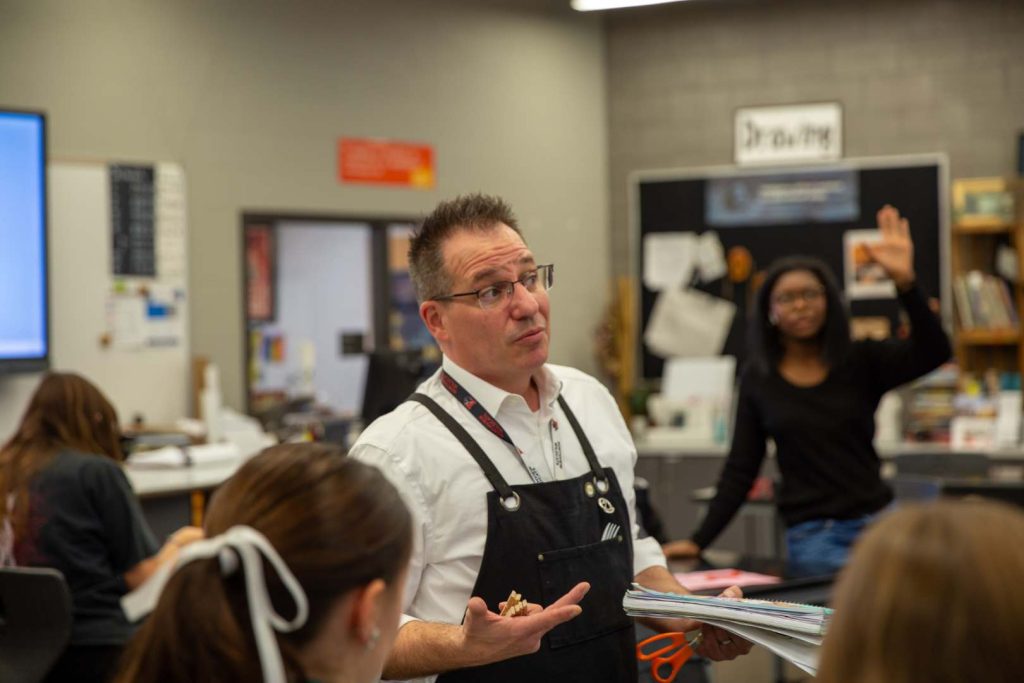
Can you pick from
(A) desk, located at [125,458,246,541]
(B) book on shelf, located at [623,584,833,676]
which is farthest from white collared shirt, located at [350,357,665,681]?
(A) desk, located at [125,458,246,541]

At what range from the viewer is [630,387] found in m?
7.60

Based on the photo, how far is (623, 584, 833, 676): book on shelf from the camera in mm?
1670

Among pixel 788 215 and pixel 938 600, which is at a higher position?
pixel 788 215

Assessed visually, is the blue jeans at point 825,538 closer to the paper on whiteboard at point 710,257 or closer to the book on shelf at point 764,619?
the book on shelf at point 764,619

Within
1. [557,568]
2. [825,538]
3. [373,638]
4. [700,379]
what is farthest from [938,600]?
[700,379]

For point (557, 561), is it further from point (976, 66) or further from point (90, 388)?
point (976, 66)

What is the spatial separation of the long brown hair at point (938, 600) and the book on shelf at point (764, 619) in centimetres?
75

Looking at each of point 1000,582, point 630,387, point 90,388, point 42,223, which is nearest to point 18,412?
point 42,223

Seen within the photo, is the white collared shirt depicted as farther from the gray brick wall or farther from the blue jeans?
the gray brick wall

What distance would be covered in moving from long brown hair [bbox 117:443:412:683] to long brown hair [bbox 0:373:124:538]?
2.49 meters

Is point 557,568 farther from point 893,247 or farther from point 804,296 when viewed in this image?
point 804,296

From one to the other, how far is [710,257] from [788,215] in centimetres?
53

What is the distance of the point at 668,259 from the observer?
7.55 meters

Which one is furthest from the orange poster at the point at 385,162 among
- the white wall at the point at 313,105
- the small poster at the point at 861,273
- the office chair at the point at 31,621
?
the office chair at the point at 31,621
